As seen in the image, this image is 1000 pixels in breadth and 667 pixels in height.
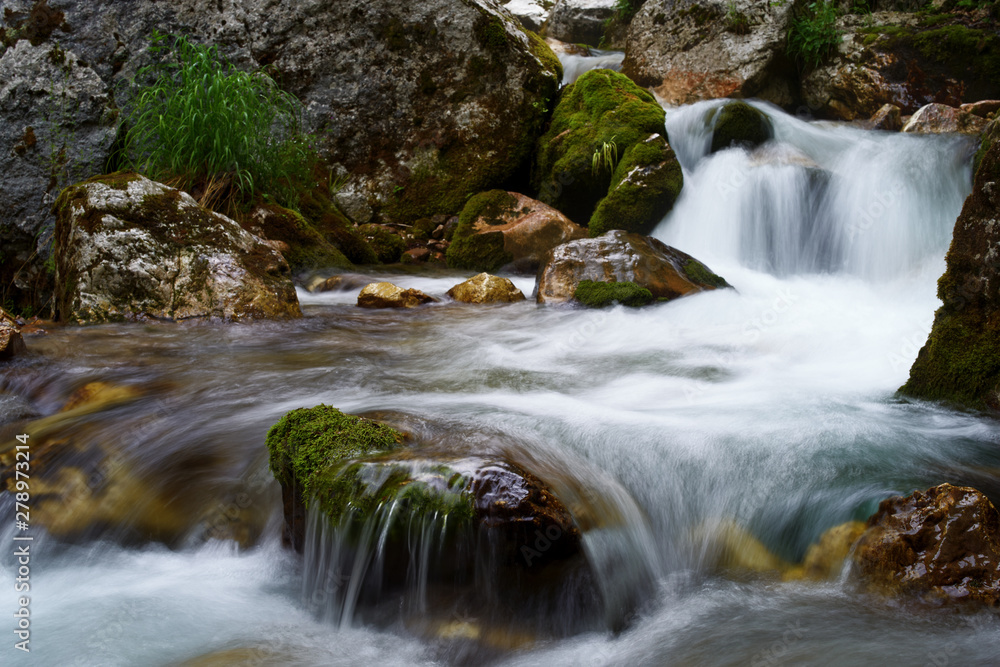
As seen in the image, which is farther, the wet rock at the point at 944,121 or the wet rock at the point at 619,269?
the wet rock at the point at 944,121

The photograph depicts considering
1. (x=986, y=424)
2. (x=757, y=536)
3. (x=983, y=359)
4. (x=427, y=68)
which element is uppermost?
(x=427, y=68)

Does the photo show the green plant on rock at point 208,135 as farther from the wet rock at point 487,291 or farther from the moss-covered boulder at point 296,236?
the wet rock at point 487,291

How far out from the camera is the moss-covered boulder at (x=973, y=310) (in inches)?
115

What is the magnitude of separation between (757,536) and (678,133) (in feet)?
22.7

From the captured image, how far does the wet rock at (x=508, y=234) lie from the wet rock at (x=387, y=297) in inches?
63.9

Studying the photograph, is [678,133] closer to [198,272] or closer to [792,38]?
[792,38]

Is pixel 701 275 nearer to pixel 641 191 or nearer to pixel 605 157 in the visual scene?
pixel 641 191

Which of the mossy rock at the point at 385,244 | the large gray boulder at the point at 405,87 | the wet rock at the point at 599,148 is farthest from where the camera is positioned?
the large gray boulder at the point at 405,87

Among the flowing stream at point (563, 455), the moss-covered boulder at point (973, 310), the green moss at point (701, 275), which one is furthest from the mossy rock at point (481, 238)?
the moss-covered boulder at point (973, 310)

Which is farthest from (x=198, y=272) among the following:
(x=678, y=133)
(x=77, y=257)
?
(x=678, y=133)

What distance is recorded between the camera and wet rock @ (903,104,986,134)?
23.8 ft

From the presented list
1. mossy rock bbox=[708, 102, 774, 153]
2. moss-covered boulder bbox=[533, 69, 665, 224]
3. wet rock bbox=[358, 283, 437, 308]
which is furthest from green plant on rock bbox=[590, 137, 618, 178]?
wet rock bbox=[358, 283, 437, 308]

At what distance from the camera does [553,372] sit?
3.95m

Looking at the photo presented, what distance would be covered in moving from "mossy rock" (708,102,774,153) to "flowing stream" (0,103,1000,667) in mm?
3052
